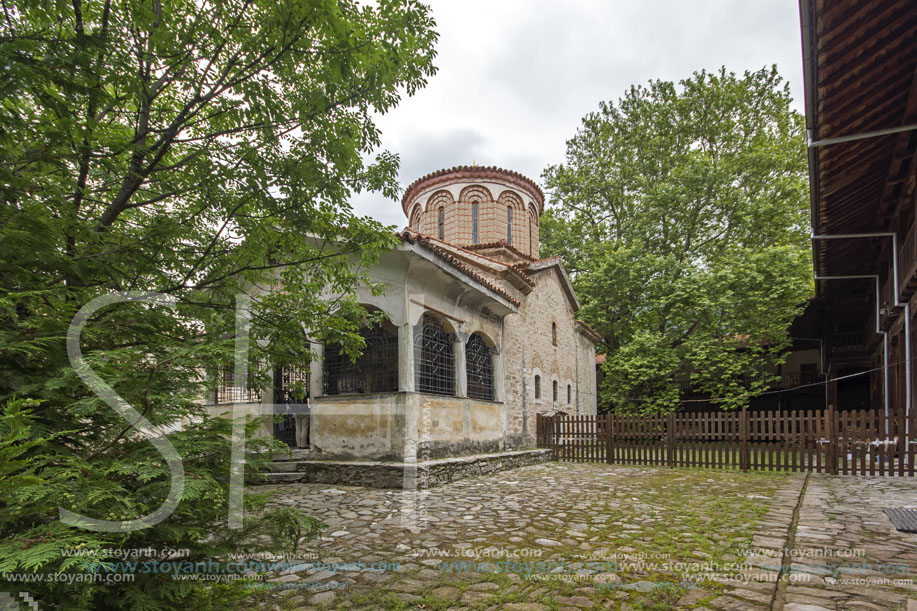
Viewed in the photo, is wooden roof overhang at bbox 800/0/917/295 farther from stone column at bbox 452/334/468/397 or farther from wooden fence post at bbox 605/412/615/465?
stone column at bbox 452/334/468/397

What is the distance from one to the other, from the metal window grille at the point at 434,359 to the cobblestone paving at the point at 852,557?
19.2 ft

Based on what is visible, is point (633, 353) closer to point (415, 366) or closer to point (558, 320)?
point (558, 320)

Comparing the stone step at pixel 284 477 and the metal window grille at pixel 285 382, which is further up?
the metal window grille at pixel 285 382

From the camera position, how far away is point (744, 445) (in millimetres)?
10672

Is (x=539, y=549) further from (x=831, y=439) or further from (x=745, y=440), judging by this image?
(x=831, y=439)

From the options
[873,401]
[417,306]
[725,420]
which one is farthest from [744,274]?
[417,306]

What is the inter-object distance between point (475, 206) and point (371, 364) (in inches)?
320

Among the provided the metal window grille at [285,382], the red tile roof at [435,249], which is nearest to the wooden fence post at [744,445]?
the red tile roof at [435,249]

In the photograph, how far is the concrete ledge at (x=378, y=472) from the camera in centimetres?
801

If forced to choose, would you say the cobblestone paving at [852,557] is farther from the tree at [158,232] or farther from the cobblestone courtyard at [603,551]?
the tree at [158,232]

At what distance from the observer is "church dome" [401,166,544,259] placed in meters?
16.1

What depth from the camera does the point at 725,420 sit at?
11.3 meters

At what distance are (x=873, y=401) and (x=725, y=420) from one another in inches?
351

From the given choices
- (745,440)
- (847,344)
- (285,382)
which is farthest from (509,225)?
(847,344)
